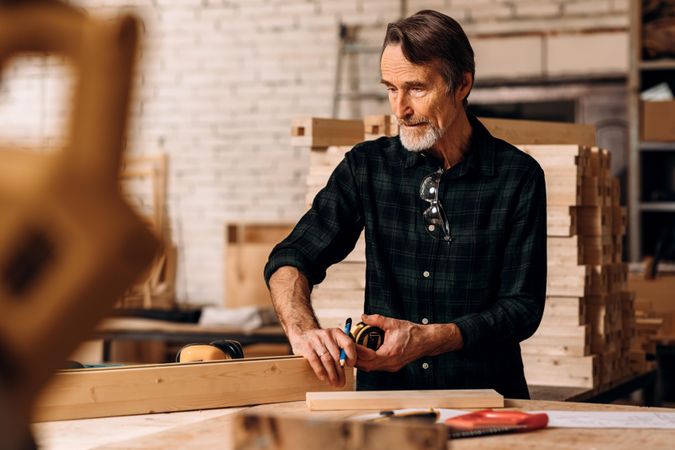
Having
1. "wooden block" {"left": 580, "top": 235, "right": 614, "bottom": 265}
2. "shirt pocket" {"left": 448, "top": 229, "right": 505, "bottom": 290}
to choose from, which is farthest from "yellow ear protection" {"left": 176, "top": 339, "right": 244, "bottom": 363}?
"wooden block" {"left": 580, "top": 235, "right": 614, "bottom": 265}

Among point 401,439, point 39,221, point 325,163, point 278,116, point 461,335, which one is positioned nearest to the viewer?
point 39,221

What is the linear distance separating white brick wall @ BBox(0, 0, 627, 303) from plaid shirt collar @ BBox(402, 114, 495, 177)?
539 cm

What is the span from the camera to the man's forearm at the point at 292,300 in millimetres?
2482

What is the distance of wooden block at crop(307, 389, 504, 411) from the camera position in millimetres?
2018

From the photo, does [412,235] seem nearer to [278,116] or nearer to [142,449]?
[142,449]

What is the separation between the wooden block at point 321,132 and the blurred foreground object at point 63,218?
10.8ft

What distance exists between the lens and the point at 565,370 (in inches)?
142

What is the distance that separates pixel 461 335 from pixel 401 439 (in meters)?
1.46

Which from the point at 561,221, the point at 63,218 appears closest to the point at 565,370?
the point at 561,221

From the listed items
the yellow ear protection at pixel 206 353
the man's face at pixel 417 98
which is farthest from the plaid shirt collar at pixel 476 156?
the yellow ear protection at pixel 206 353

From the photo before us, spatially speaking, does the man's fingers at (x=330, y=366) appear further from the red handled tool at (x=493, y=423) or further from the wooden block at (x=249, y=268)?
the wooden block at (x=249, y=268)

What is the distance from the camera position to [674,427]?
184cm

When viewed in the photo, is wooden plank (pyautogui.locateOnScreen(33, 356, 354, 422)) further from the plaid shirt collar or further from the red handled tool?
the plaid shirt collar

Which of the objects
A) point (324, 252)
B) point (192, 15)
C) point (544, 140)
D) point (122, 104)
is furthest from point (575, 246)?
point (192, 15)
